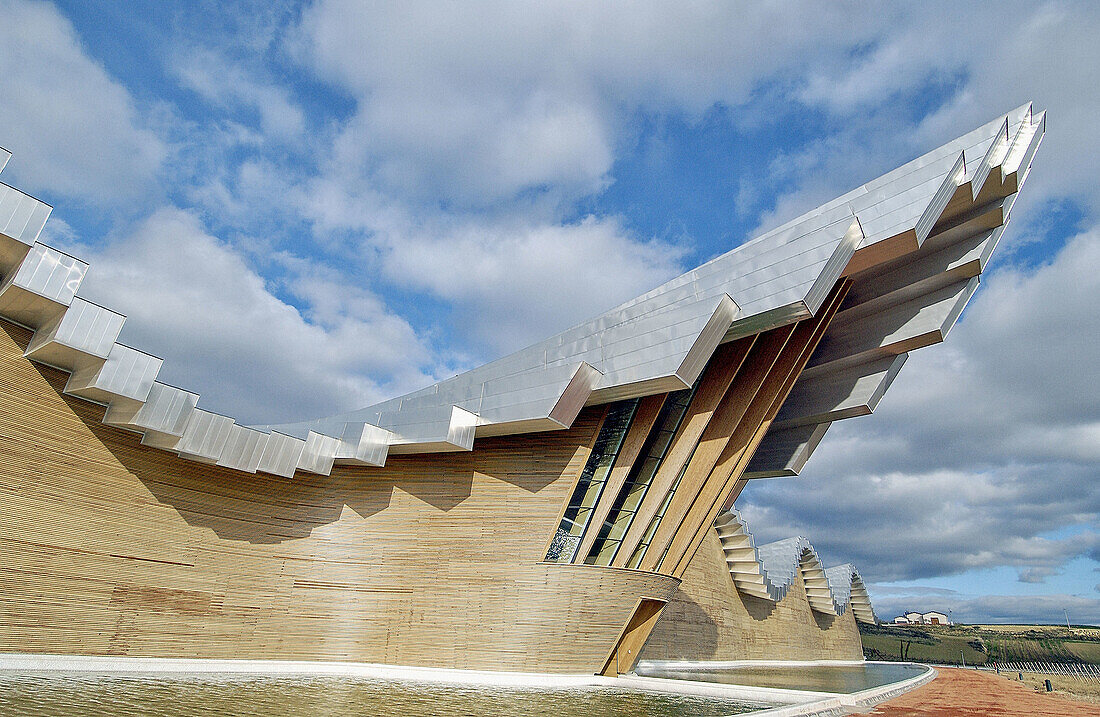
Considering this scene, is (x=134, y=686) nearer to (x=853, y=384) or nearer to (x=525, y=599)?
(x=525, y=599)

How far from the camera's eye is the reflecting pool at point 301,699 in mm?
7539

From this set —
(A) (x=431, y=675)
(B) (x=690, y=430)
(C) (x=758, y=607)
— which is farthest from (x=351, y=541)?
(C) (x=758, y=607)

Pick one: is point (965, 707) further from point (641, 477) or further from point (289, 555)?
point (289, 555)

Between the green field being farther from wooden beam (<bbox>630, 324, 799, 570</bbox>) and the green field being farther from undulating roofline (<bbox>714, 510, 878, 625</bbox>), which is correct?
wooden beam (<bbox>630, 324, 799, 570</bbox>)

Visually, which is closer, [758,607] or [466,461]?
[466,461]

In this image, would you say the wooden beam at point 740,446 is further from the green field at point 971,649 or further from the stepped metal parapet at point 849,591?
the green field at point 971,649

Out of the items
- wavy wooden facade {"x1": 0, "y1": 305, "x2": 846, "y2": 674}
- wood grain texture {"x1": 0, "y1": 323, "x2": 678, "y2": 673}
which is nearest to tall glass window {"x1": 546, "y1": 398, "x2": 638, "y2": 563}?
wavy wooden facade {"x1": 0, "y1": 305, "x2": 846, "y2": 674}

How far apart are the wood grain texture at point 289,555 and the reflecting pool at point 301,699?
5.19 ft

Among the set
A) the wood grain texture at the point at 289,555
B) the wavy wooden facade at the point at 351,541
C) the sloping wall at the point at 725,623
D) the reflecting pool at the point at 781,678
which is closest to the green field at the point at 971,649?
the sloping wall at the point at 725,623

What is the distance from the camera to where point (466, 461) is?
15.3 meters

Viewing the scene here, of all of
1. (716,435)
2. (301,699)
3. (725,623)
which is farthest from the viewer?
(725,623)

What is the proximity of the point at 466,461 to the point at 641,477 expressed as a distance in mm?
4405

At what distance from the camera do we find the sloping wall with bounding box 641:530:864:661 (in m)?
26.0

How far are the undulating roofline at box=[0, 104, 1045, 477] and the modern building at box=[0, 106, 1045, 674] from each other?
54 mm
